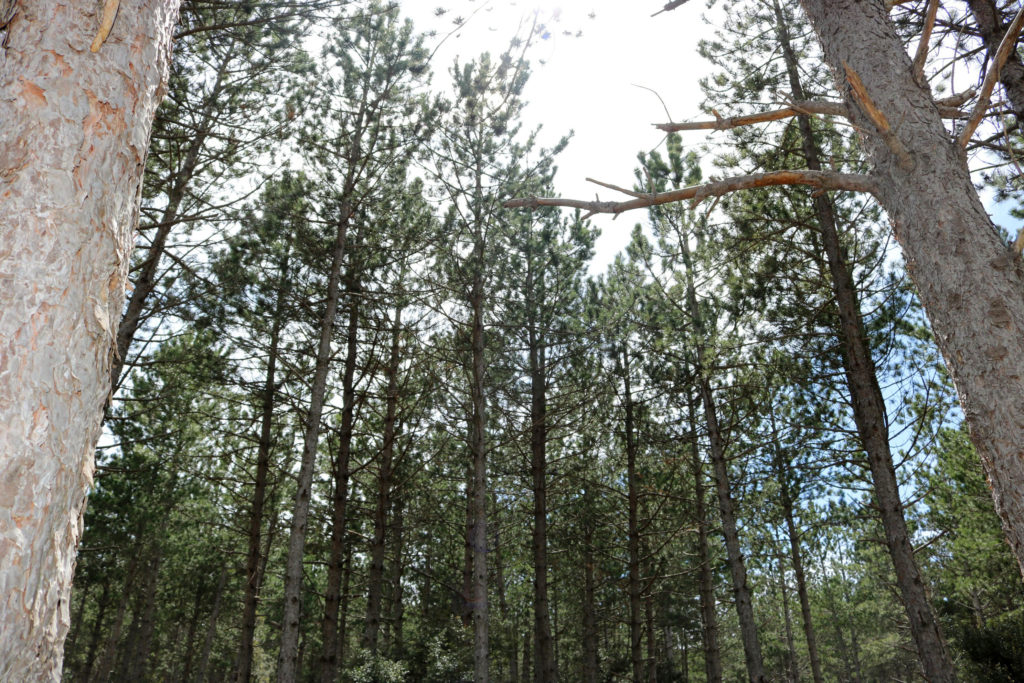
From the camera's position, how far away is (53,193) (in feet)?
5.19

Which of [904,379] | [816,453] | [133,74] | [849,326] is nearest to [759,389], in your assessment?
[816,453]

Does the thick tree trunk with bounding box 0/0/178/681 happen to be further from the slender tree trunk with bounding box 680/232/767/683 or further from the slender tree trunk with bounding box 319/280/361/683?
the slender tree trunk with bounding box 680/232/767/683

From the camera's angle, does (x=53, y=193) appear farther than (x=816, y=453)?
No

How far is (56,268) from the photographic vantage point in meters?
1.53

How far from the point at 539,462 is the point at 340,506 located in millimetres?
3647

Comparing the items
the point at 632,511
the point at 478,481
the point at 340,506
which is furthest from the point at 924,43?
the point at 632,511

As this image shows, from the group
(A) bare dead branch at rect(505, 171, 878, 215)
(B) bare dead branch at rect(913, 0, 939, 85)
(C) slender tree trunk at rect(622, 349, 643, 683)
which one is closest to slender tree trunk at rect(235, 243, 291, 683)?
(C) slender tree trunk at rect(622, 349, 643, 683)

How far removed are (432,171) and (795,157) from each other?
19.7 feet

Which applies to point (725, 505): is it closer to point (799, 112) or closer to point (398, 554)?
point (799, 112)

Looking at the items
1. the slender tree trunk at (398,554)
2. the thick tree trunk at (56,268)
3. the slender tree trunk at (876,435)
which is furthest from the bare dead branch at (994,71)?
the slender tree trunk at (398,554)

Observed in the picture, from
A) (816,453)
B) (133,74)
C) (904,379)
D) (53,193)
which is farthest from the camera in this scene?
(816,453)

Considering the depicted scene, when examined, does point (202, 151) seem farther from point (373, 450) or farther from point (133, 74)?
point (133, 74)

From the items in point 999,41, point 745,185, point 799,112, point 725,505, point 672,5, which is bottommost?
point 725,505

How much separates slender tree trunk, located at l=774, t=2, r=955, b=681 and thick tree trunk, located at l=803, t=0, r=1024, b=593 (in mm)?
4367
